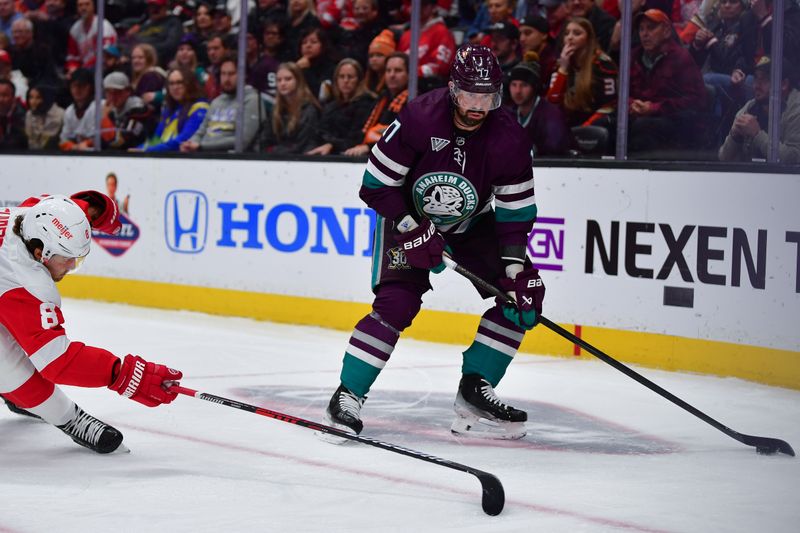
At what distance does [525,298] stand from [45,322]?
1.43 metres

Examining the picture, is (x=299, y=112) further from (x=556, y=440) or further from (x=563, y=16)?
(x=556, y=440)

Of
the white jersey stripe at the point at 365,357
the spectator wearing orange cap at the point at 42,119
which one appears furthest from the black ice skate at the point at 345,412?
the spectator wearing orange cap at the point at 42,119

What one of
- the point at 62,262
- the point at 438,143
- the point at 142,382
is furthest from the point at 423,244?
the point at 62,262

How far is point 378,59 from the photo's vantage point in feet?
20.5

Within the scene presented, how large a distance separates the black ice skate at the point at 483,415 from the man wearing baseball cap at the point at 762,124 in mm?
1881

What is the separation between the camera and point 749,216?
4793 millimetres

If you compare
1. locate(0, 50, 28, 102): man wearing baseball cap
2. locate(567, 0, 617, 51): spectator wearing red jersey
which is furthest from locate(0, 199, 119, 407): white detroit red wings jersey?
locate(0, 50, 28, 102): man wearing baseball cap

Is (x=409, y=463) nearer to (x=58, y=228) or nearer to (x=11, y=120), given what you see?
(x=58, y=228)

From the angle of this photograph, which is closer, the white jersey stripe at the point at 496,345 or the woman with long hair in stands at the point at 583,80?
the white jersey stripe at the point at 496,345

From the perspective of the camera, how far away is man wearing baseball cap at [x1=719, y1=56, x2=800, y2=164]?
479 centimetres

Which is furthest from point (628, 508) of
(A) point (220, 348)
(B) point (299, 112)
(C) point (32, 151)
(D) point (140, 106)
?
(C) point (32, 151)

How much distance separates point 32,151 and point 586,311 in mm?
Result: 4294

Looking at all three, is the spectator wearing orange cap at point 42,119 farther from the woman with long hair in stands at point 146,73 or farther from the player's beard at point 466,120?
the player's beard at point 466,120

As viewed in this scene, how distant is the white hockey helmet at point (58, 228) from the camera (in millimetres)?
2947
